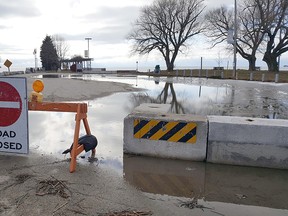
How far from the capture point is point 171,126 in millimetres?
5828

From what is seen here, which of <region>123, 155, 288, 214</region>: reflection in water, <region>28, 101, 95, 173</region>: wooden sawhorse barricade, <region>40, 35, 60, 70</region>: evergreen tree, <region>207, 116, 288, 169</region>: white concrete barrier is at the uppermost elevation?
<region>40, 35, 60, 70</region>: evergreen tree

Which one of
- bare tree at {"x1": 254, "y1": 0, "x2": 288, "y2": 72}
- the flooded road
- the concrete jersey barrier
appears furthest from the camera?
bare tree at {"x1": 254, "y1": 0, "x2": 288, "y2": 72}

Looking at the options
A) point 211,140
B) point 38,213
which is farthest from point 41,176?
point 211,140

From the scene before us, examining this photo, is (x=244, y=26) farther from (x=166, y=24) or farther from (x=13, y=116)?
(x=13, y=116)

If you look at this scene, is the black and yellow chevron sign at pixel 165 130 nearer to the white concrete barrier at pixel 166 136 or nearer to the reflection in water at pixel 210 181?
the white concrete barrier at pixel 166 136

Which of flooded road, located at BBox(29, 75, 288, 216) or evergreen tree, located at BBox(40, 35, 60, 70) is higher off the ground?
evergreen tree, located at BBox(40, 35, 60, 70)

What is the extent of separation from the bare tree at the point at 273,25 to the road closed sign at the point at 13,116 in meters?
44.6

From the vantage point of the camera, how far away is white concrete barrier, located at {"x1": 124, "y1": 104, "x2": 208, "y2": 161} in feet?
18.9

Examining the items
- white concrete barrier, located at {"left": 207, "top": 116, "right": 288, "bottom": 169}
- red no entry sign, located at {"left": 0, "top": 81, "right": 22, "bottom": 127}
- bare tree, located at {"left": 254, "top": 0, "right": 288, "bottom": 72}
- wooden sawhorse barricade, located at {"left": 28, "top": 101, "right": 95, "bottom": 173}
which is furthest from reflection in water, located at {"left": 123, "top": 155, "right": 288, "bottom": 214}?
bare tree, located at {"left": 254, "top": 0, "right": 288, "bottom": 72}

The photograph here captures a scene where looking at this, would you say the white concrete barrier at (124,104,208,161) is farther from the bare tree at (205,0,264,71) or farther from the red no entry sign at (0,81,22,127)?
the bare tree at (205,0,264,71)

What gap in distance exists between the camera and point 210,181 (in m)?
4.99

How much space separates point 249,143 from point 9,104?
14.4 feet

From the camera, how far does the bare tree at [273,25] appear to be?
44000 millimetres

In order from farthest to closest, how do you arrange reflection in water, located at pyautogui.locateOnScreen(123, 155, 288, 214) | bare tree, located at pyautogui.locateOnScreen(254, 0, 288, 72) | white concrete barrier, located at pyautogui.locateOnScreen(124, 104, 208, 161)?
bare tree, located at pyautogui.locateOnScreen(254, 0, 288, 72), white concrete barrier, located at pyautogui.locateOnScreen(124, 104, 208, 161), reflection in water, located at pyautogui.locateOnScreen(123, 155, 288, 214)
